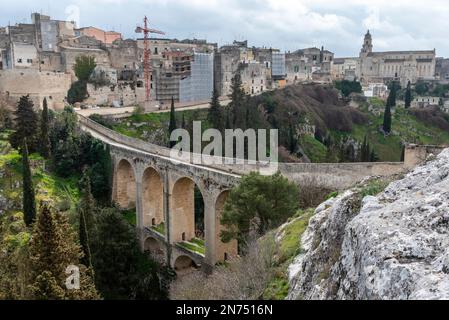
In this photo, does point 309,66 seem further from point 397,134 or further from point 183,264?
point 183,264

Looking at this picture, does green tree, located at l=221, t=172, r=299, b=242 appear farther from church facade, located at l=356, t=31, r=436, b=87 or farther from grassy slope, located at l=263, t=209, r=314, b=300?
church facade, located at l=356, t=31, r=436, b=87

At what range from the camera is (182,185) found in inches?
938

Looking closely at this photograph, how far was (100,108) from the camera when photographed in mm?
44031

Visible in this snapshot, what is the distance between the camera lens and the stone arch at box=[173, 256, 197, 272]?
2391 cm

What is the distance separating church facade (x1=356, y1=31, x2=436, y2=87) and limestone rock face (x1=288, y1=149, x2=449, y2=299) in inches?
3643

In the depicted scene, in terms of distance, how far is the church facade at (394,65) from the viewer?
316ft

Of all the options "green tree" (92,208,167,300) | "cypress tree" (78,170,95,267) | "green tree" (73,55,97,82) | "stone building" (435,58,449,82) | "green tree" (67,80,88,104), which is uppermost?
"stone building" (435,58,449,82)

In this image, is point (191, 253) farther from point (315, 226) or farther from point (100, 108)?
point (100, 108)

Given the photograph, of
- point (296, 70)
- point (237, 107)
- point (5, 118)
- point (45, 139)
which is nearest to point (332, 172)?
point (45, 139)

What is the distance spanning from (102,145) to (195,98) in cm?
2333

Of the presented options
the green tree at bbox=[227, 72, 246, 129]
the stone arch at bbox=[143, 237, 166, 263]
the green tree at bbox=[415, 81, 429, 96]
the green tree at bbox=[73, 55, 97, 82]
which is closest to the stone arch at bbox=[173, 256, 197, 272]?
the stone arch at bbox=[143, 237, 166, 263]

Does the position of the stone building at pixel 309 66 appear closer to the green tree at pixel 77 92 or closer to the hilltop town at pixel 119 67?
the hilltop town at pixel 119 67

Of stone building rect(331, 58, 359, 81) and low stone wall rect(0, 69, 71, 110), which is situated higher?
stone building rect(331, 58, 359, 81)
